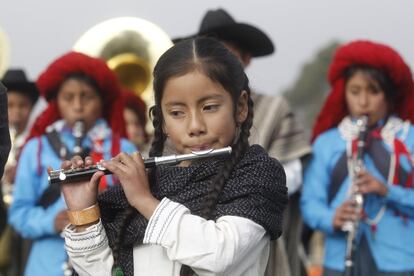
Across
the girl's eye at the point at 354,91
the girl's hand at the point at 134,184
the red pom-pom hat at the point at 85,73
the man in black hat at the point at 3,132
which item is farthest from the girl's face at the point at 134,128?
the girl's hand at the point at 134,184

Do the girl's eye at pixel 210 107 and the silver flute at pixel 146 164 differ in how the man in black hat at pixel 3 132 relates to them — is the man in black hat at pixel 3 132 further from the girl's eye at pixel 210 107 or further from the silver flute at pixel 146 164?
the girl's eye at pixel 210 107

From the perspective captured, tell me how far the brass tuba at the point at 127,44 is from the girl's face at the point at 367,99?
179cm

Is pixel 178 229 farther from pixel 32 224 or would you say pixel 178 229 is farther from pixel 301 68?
pixel 301 68

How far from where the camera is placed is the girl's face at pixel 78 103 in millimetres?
5785

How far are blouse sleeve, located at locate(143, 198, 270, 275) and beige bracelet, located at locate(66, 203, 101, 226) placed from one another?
175 millimetres

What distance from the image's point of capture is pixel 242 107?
10.9ft

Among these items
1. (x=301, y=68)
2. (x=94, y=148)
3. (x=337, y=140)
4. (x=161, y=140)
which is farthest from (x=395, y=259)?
(x=301, y=68)

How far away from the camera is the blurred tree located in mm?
34125

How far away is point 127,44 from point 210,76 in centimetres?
434

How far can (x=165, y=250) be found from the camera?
313 cm

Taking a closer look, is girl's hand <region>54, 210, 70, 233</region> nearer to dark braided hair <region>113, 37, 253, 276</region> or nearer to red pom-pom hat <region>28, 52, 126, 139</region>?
red pom-pom hat <region>28, 52, 126, 139</region>

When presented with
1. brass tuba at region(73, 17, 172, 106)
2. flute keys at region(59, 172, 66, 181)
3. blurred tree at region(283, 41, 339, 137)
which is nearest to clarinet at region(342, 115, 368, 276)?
brass tuba at region(73, 17, 172, 106)

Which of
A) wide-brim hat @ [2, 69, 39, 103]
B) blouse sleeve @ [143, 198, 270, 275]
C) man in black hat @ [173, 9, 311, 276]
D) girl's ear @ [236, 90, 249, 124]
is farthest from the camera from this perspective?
wide-brim hat @ [2, 69, 39, 103]

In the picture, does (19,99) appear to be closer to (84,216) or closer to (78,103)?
(78,103)
